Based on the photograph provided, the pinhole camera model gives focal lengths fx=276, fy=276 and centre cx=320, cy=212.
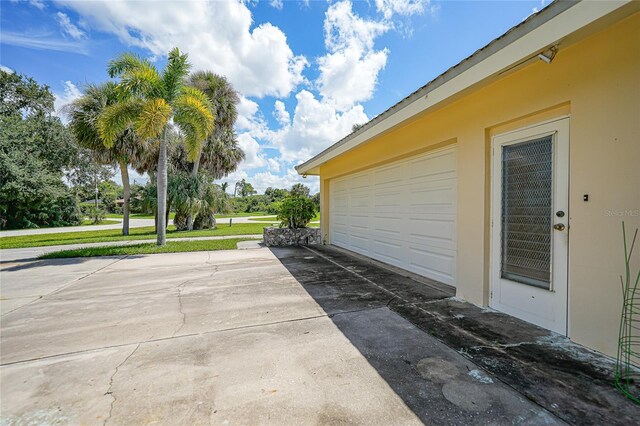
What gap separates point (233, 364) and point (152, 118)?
8615mm

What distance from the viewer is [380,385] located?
2141 millimetres

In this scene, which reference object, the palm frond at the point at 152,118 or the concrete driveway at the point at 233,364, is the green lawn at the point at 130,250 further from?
the concrete driveway at the point at 233,364

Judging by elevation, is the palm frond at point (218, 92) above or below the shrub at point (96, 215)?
above

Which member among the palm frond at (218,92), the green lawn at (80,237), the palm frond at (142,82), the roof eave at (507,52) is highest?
the palm frond at (218,92)

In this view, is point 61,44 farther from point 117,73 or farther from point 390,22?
point 390,22

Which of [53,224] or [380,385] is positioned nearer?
[380,385]

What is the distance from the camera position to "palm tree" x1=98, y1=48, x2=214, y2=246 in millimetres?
8719

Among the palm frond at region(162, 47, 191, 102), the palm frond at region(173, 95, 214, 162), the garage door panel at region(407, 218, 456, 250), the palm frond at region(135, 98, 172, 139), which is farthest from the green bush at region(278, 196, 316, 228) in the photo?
the garage door panel at region(407, 218, 456, 250)

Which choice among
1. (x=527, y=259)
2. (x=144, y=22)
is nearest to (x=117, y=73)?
(x=144, y=22)

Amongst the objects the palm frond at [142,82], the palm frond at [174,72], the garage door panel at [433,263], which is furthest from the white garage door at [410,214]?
the palm frond at [142,82]

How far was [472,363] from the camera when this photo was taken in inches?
94.7

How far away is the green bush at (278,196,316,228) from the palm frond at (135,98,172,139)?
5.04 meters

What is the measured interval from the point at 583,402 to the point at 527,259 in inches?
69.6

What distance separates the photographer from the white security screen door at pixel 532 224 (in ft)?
9.64
